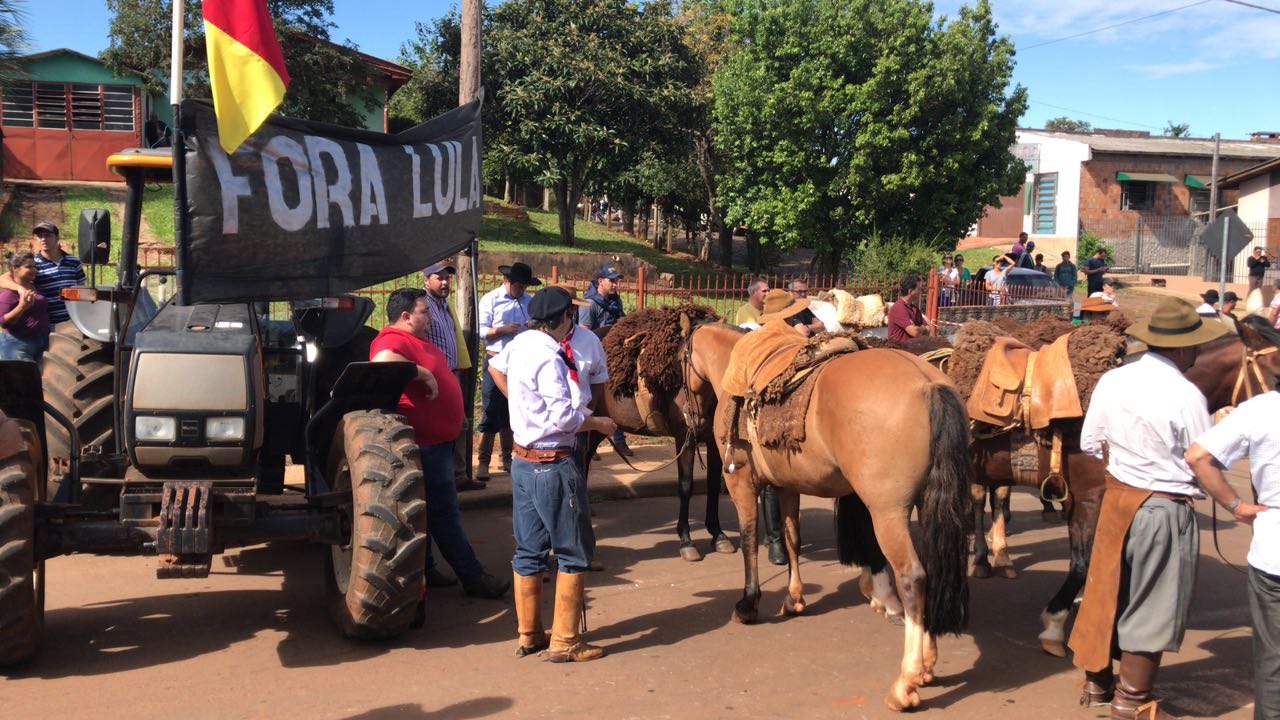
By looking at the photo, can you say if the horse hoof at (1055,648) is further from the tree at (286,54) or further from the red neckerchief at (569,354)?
the tree at (286,54)

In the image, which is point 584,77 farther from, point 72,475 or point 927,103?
point 72,475

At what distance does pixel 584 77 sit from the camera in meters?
27.6

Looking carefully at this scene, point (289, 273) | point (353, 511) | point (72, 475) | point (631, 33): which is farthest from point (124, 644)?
point (631, 33)

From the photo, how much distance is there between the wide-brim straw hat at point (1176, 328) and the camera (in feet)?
15.3

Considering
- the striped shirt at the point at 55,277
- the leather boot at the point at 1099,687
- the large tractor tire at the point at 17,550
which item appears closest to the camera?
the large tractor tire at the point at 17,550

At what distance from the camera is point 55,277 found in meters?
Answer: 8.55

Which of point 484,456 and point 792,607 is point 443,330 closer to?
point 484,456

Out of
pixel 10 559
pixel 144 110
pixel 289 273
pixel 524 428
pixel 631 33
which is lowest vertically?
pixel 10 559

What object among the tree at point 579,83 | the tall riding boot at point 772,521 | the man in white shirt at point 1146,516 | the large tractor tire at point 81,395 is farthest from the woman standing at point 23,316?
the tree at point 579,83

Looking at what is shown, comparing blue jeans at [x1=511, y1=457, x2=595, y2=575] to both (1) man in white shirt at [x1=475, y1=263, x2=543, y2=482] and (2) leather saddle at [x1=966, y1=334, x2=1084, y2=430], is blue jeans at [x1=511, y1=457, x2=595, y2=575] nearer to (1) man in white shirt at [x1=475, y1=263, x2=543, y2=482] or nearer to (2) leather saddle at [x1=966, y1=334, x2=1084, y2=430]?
(2) leather saddle at [x1=966, y1=334, x2=1084, y2=430]

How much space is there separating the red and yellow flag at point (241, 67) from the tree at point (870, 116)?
2137 cm

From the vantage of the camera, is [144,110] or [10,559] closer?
[10,559]

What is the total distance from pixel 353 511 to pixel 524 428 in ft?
3.38

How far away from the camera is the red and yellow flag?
532cm
